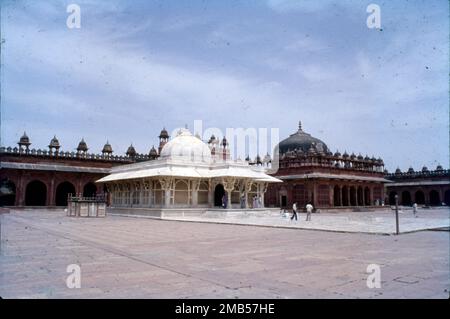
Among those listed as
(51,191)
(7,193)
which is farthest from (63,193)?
(7,193)

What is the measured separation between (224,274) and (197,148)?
92.3ft

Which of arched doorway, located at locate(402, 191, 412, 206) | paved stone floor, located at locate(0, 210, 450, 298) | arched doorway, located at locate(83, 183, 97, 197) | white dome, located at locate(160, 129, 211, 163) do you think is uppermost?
white dome, located at locate(160, 129, 211, 163)

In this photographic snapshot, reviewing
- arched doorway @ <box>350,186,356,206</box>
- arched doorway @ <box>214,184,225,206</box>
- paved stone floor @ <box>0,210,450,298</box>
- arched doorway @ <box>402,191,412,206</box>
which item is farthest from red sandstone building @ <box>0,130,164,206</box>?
arched doorway @ <box>402,191,412,206</box>

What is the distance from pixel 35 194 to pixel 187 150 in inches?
935

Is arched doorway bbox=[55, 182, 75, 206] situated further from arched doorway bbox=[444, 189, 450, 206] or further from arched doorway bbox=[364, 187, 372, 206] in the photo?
arched doorway bbox=[444, 189, 450, 206]

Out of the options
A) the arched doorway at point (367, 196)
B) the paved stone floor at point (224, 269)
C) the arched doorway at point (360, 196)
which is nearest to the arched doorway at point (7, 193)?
the paved stone floor at point (224, 269)

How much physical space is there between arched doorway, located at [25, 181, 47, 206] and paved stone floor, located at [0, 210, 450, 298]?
38.8m

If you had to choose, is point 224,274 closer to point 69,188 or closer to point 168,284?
point 168,284

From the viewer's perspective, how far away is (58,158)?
145ft

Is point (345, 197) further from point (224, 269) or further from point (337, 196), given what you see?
point (224, 269)

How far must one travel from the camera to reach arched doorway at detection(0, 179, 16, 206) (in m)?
41.8

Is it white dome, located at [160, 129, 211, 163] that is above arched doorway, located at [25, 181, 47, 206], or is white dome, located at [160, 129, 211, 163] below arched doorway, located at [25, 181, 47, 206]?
above

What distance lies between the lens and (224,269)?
6516 mm
